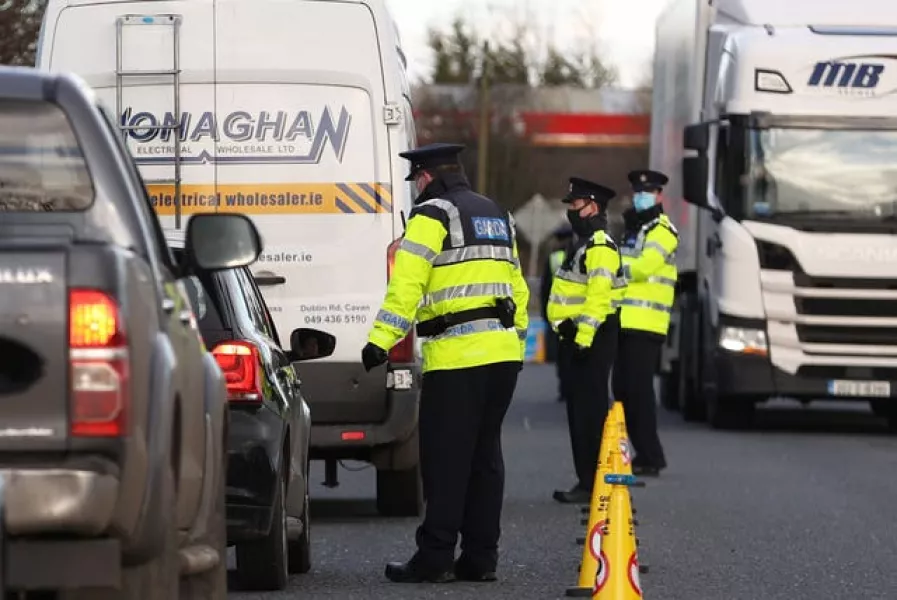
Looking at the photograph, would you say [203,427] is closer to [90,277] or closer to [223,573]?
[223,573]

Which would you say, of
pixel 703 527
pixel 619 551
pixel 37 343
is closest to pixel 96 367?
pixel 37 343

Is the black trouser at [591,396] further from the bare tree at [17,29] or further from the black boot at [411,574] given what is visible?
the bare tree at [17,29]

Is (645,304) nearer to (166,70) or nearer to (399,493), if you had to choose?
(399,493)

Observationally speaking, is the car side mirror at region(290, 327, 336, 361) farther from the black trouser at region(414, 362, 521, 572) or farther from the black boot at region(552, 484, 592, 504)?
the black boot at region(552, 484, 592, 504)

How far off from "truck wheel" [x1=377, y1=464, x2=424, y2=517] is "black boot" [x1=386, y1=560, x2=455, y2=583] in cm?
298

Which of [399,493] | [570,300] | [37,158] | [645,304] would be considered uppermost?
[37,158]

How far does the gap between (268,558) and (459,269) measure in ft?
4.94

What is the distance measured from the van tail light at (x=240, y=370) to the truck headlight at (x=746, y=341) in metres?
12.0

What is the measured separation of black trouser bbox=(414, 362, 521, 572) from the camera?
10211 millimetres

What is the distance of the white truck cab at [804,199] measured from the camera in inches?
808

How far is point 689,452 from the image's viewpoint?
750 inches

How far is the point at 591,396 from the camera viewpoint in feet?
47.2

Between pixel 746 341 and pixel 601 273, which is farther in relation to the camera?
pixel 746 341

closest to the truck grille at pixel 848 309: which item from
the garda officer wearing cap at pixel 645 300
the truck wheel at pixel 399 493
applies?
the garda officer wearing cap at pixel 645 300
